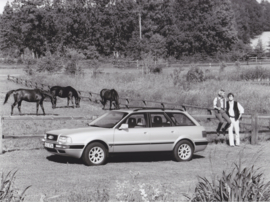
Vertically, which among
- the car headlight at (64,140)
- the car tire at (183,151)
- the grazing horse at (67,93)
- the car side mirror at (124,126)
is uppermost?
the grazing horse at (67,93)

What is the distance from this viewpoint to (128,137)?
14031 mm

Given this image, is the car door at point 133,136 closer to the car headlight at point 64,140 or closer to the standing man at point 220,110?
the car headlight at point 64,140

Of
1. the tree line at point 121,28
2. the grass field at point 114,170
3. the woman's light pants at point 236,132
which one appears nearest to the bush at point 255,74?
the grass field at point 114,170

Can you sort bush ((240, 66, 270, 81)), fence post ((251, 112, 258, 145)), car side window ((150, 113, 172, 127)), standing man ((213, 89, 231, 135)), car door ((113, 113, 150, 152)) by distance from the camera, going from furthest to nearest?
bush ((240, 66, 270, 81)) < fence post ((251, 112, 258, 145)) < standing man ((213, 89, 231, 135)) < car side window ((150, 113, 172, 127)) < car door ((113, 113, 150, 152))

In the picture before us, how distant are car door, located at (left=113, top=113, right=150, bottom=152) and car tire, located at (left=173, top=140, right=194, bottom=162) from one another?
0.92 meters

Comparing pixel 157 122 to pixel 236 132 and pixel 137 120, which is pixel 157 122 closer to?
pixel 137 120

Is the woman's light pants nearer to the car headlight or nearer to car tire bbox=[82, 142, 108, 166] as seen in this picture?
car tire bbox=[82, 142, 108, 166]

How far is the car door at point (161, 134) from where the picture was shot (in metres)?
14.4

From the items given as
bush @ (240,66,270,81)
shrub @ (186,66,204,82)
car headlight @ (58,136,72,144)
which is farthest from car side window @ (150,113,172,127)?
bush @ (240,66,270,81)

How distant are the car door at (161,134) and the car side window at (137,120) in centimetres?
19

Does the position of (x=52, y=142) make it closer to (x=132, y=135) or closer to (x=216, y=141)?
(x=132, y=135)

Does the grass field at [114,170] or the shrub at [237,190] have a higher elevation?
the shrub at [237,190]

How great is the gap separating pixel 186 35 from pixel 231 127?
8447 cm

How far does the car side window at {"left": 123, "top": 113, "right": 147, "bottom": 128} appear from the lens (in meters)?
14.4
